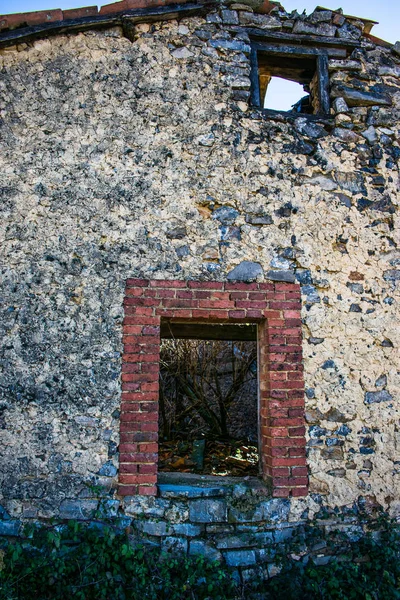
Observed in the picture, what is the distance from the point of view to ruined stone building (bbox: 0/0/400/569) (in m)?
3.34

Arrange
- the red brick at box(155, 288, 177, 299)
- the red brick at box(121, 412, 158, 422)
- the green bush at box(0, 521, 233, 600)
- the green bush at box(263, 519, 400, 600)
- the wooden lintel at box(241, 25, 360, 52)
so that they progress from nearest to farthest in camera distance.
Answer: the green bush at box(0, 521, 233, 600) < the green bush at box(263, 519, 400, 600) < the red brick at box(121, 412, 158, 422) < the red brick at box(155, 288, 177, 299) < the wooden lintel at box(241, 25, 360, 52)

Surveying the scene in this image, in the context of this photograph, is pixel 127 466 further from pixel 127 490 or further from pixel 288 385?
pixel 288 385

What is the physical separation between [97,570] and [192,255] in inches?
91.5

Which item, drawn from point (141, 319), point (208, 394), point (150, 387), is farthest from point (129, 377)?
point (208, 394)

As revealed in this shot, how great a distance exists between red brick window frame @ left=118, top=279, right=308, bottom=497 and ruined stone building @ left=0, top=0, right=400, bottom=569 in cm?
2

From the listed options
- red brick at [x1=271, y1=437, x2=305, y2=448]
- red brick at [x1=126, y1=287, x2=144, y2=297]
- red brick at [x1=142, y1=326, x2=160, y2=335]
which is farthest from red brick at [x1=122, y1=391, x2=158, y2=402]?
red brick at [x1=271, y1=437, x2=305, y2=448]

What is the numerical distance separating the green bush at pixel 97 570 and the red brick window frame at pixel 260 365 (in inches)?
15.7

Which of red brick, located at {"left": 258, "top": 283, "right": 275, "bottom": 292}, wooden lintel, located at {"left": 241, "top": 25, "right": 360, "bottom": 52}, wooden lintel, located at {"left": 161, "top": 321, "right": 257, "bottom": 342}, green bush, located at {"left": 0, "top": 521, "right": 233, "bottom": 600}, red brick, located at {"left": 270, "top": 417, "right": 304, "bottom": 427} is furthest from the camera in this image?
wooden lintel, located at {"left": 161, "top": 321, "right": 257, "bottom": 342}

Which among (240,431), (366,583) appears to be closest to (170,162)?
(366,583)

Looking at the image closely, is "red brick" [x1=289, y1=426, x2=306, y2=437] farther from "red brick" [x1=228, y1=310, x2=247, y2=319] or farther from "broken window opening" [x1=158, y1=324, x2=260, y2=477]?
"broken window opening" [x1=158, y1=324, x2=260, y2=477]

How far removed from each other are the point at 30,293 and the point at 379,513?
3.19 metres

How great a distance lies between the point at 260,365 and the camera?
3.82m

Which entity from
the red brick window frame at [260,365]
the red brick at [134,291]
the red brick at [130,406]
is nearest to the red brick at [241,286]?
the red brick window frame at [260,365]

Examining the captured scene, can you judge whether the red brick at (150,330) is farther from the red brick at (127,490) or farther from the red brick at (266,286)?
the red brick at (127,490)
